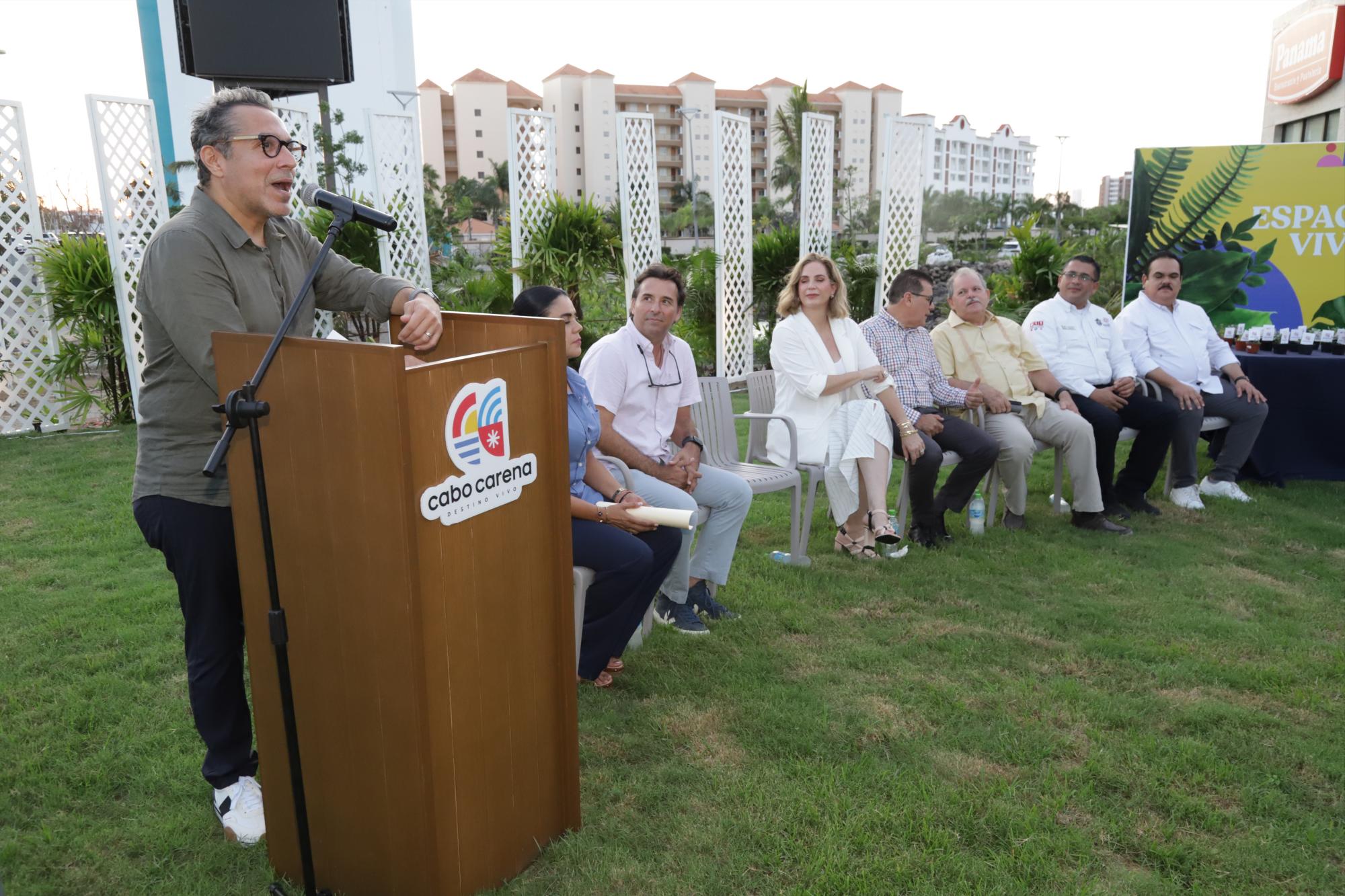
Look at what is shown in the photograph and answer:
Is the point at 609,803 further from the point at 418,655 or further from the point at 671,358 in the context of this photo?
the point at 671,358

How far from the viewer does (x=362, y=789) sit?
179 centimetres

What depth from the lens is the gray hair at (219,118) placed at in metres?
1.77

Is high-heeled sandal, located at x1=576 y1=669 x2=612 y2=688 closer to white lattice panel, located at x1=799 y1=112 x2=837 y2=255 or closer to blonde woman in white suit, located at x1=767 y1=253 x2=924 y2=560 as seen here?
blonde woman in white suit, located at x1=767 y1=253 x2=924 y2=560

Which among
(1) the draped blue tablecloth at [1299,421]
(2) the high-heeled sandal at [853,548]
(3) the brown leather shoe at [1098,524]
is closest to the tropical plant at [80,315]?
(2) the high-heeled sandal at [853,548]

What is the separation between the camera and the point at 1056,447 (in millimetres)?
4824

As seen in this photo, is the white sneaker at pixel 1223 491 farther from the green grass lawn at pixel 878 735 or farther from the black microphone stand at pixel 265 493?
the black microphone stand at pixel 265 493

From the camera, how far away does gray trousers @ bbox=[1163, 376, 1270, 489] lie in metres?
5.17

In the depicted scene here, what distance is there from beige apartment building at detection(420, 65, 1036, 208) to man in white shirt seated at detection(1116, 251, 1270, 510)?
54.0m

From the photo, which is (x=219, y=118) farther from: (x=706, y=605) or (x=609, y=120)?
(x=609, y=120)

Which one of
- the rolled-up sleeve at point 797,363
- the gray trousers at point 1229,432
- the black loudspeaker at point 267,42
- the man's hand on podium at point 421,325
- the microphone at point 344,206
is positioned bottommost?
the gray trousers at point 1229,432

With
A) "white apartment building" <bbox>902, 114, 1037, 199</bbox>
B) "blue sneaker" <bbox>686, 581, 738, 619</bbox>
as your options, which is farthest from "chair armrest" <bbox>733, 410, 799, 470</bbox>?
"white apartment building" <bbox>902, 114, 1037, 199</bbox>

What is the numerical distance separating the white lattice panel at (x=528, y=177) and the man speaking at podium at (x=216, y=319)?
6.08 meters

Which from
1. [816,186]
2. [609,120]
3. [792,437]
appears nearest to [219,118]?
[792,437]

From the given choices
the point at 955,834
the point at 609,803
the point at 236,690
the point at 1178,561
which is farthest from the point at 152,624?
the point at 1178,561
